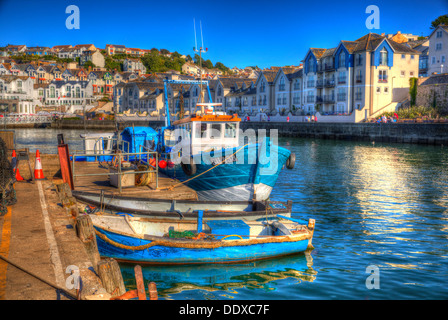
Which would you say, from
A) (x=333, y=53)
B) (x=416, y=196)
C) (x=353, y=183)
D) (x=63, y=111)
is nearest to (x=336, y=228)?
(x=416, y=196)

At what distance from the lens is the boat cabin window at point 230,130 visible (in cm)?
1620

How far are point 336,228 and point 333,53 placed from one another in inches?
2312

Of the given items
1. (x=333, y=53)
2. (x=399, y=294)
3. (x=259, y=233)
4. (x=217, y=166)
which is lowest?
(x=399, y=294)

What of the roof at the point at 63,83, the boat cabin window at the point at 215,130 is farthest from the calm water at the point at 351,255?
the roof at the point at 63,83

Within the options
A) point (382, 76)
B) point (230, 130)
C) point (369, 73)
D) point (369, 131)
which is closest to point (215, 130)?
point (230, 130)

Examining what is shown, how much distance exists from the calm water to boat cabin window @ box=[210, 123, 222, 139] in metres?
4.27

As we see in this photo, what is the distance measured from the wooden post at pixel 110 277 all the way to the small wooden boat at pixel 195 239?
3.62m

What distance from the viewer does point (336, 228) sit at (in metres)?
14.4

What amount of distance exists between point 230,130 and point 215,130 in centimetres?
58

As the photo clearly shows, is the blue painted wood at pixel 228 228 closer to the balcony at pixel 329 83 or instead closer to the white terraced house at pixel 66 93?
the balcony at pixel 329 83

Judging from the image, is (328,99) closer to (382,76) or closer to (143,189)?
(382,76)

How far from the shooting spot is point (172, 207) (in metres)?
12.3

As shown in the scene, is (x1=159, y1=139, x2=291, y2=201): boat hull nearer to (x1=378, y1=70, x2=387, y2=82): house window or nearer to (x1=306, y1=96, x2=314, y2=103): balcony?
(x1=378, y1=70, x2=387, y2=82): house window
